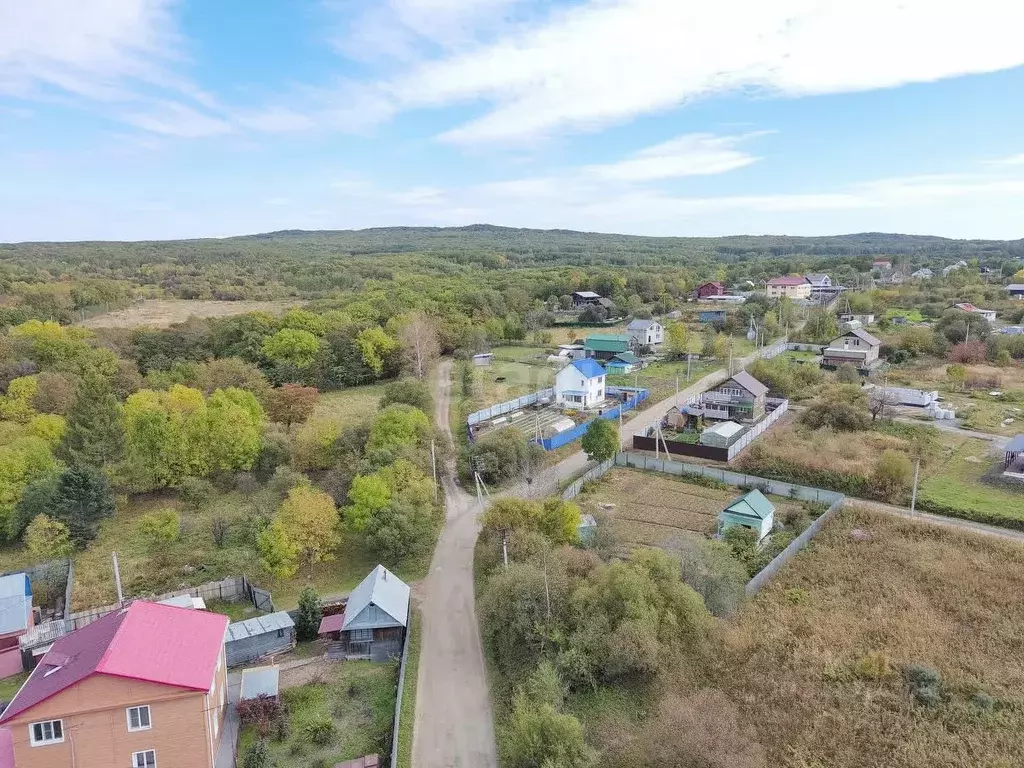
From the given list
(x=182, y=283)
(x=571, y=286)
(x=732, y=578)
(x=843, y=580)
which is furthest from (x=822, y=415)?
(x=182, y=283)

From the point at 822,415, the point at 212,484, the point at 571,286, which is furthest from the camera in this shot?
the point at 571,286

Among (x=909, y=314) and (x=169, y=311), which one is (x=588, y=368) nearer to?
(x=909, y=314)

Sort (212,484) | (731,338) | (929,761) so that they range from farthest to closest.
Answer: (731,338)
(212,484)
(929,761)

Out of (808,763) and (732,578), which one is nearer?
(808,763)

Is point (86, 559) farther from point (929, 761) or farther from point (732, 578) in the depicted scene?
point (929, 761)

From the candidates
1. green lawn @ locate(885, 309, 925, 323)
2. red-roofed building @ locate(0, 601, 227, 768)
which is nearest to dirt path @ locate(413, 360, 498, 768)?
red-roofed building @ locate(0, 601, 227, 768)

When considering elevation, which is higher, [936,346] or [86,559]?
[936,346]

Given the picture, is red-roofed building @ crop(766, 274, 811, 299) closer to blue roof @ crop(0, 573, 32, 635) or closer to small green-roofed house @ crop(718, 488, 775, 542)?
small green-roofed house @ crop(718, 488, 775, 542)

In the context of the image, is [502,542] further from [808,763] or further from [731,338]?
[731,338]
